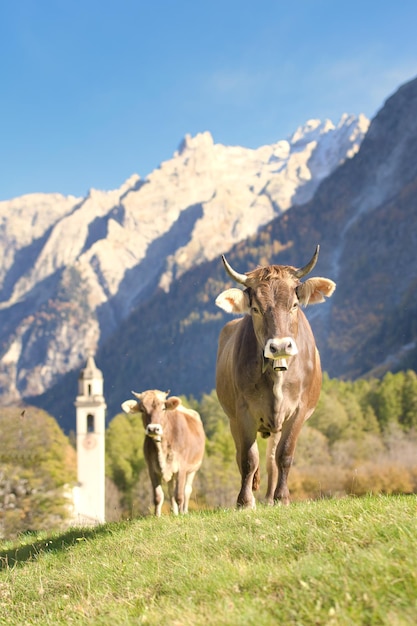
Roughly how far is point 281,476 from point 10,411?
191ft

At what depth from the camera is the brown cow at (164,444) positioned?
17.6 meters

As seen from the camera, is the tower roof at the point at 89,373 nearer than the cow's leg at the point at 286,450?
No

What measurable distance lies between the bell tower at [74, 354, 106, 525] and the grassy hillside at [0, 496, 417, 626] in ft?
217

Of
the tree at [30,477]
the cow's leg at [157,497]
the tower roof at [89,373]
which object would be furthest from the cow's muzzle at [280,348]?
the tower roof at [89,373]

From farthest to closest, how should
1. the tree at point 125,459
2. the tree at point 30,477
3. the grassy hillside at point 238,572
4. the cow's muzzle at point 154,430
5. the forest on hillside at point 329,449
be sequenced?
the tree at point 125,459 → the forest on hillside at point 329,449 → the tree at point 30,477 → the cow's muzzle at point 154,430 → the grassy hillside at point 238,572

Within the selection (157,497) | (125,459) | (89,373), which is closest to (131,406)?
(157,497)

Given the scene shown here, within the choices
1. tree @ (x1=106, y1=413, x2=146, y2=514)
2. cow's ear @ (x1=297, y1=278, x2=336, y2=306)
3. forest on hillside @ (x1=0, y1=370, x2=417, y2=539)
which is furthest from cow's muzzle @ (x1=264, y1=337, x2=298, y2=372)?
tree @ (x1=106, y1=413, x2=146, y2=514)

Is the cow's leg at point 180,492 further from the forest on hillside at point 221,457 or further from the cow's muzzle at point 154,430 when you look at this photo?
the forest on hillside at point 221,457

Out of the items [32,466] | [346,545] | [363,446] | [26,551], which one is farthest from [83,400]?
[346,545]

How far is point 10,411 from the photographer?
65.1 metres

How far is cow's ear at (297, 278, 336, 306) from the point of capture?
9.73 meters

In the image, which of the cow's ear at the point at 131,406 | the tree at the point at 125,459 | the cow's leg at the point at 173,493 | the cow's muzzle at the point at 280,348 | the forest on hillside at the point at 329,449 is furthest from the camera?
the tree at the point at 125,459

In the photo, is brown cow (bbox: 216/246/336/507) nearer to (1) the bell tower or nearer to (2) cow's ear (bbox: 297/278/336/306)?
(2) cow's ear (bbox: 297/278/336/306)

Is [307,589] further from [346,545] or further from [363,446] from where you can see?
[363,446]
